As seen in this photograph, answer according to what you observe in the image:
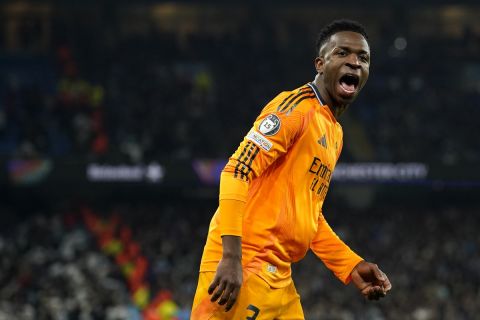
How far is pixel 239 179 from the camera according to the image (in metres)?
3.54

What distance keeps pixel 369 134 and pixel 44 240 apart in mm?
8610

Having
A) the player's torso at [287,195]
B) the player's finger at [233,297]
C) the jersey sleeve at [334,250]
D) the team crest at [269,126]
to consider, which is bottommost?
the jersey sleeve at [334,250]

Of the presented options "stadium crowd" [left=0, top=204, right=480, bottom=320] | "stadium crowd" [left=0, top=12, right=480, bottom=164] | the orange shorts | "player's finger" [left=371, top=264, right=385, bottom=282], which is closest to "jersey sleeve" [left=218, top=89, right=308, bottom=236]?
the orange shorts

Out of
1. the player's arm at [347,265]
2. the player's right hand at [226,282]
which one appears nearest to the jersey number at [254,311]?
the player's right hand at [226,282]

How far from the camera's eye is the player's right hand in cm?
346

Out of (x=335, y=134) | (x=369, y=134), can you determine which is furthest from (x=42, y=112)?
(x=335, y=134)

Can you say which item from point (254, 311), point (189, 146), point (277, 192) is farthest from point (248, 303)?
point (189, 146)

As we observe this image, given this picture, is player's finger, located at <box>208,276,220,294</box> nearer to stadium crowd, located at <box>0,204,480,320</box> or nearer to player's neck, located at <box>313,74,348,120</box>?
player's neck, located at <box>313,74,348,120</box>

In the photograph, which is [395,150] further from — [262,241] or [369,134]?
[262,241]

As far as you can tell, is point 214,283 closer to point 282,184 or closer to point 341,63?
point 282,184

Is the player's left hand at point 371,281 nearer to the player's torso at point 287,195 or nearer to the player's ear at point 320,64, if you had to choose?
the player's torso at point 287,195

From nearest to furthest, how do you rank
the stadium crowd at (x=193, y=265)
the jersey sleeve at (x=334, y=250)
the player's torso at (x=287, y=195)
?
1. the player's torso at (x=287, y=195)
2. the jersey sleeve at (x=334, y=250)
3. the stadium crowd at (x=193, y=265)

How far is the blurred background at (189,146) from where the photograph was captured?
16875mm

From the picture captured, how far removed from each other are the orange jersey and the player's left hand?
0.48m
